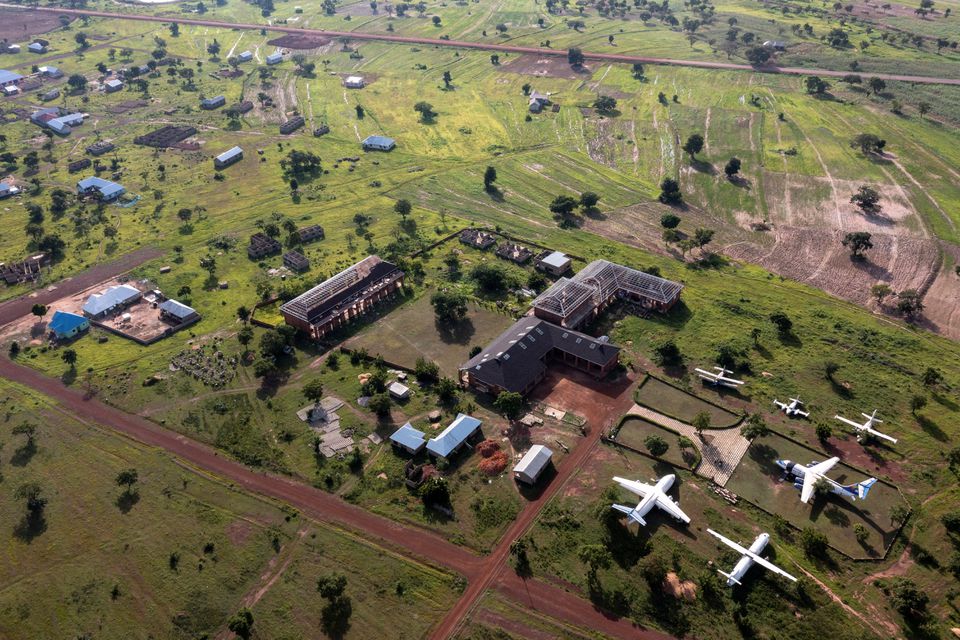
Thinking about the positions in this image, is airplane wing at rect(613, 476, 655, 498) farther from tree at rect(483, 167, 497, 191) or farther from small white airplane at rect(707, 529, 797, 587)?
tree at rect(483, 167, 497, 191)

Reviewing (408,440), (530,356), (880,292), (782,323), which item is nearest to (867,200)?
(880,292)

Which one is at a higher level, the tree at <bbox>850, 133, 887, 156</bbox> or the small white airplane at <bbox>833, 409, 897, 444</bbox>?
the tree at <bbox>850, 133, 887, 156</bbox>

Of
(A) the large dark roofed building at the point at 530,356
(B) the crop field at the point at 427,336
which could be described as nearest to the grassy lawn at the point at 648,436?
(A) the large dark roofed building at the point at 530,356

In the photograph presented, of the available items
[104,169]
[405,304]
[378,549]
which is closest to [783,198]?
[405,304]

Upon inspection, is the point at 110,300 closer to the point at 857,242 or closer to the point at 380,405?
the point at 380,405

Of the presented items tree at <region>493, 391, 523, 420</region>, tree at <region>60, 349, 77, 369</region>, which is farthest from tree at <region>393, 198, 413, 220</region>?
tree at <region>60, 349, 77, 369</region>

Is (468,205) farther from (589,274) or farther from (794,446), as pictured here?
(794,446)
